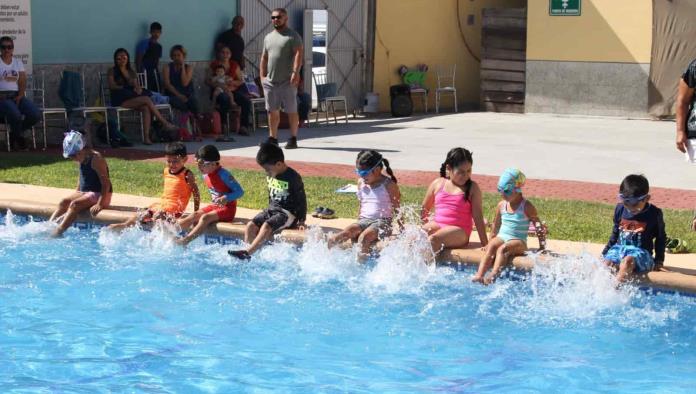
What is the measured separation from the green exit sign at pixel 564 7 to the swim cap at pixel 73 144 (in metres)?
15.3

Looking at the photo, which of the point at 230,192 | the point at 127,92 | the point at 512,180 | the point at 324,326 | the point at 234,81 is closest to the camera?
the point at 324,326

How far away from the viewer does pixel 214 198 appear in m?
10.1

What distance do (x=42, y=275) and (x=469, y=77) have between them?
18707 mm

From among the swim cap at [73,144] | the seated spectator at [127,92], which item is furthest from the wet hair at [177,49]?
the swim cap at [73,144]

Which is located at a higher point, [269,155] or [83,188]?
[269,155]

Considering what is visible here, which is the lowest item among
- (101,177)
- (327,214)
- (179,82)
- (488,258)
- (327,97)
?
(488,258)

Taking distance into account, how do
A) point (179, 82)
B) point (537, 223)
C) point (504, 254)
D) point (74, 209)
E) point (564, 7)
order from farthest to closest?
point (564, 7) < point (179, 82) < point (74, 209) < point (537, 223) < point (504, 254)

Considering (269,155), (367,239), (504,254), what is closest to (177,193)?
(269,155)

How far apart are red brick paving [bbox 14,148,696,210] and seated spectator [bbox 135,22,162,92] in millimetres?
3009

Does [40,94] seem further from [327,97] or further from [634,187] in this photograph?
[634,187]

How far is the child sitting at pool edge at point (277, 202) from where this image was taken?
9.52 meters

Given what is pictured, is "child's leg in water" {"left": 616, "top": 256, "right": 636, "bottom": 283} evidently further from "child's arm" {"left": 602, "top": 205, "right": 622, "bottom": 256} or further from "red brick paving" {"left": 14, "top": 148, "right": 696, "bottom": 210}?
"red brick paving" {"left": 14, "top": 148, "right": 696, "bottom": 210}

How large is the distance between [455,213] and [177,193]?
2.68m

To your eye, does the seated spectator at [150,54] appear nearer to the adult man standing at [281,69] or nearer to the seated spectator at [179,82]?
the seated spectator at [179,82]
